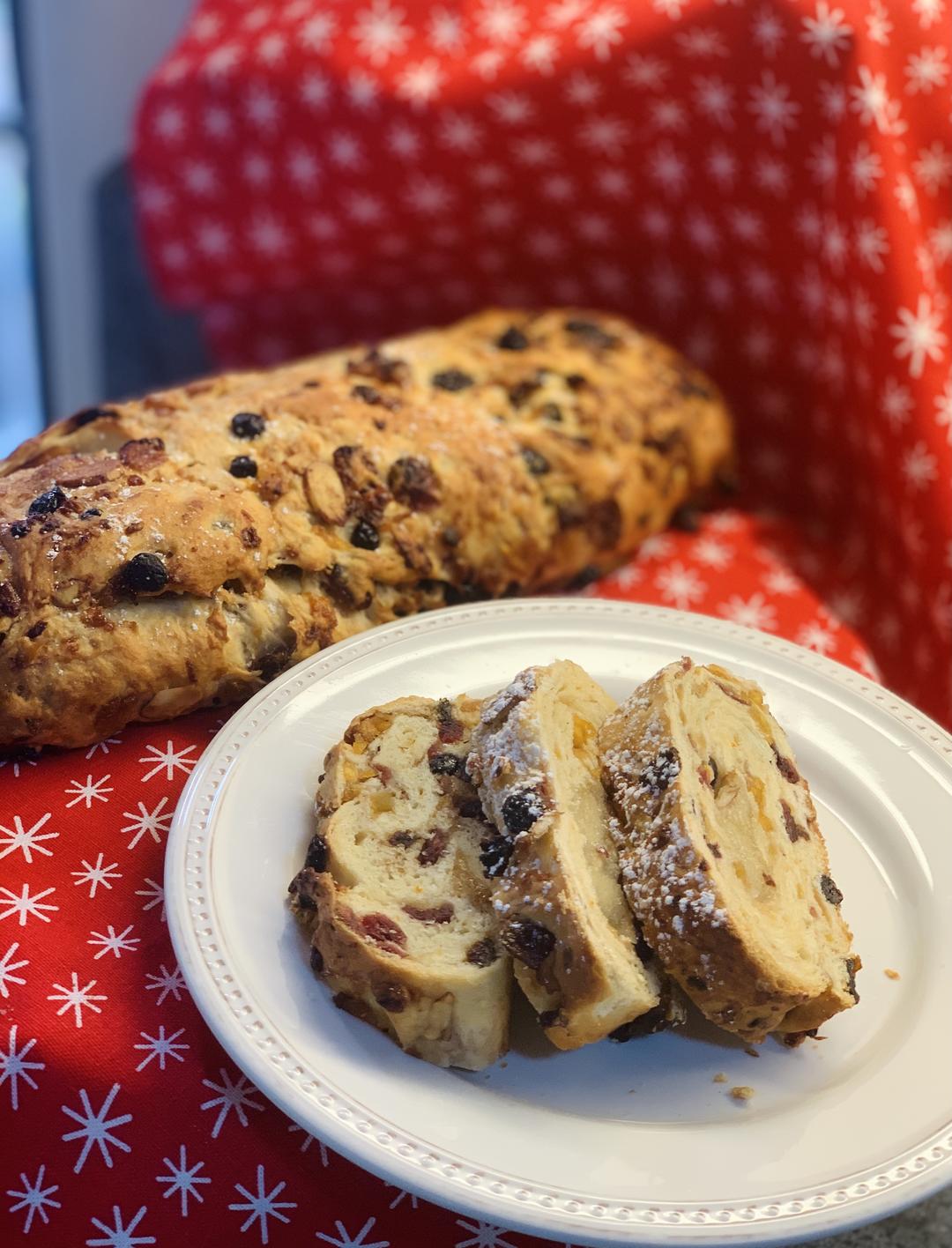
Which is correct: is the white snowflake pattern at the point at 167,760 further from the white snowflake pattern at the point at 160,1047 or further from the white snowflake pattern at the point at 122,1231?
the white snowflake pattern at the point at 122,1231

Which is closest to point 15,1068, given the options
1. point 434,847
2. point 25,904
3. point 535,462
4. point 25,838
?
point 25,904

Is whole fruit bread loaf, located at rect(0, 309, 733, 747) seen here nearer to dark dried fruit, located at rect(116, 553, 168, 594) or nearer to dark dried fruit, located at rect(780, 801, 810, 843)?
dark dried fruit, located at rect(116, 553, 168, 594)

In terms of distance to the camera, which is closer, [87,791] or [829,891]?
[829,891]

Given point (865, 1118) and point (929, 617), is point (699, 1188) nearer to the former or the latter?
point (865, 1118)

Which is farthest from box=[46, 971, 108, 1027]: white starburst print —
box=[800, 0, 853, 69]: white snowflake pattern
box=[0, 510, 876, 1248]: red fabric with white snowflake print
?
box=[800, 0, 853, 69]: white snowflake pattern

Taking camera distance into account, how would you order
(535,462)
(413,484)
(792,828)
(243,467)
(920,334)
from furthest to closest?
(920,334) < (535,462) < (413,484) < (243,467) < (792,828)

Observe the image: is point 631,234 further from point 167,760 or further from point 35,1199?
point 35,1199
